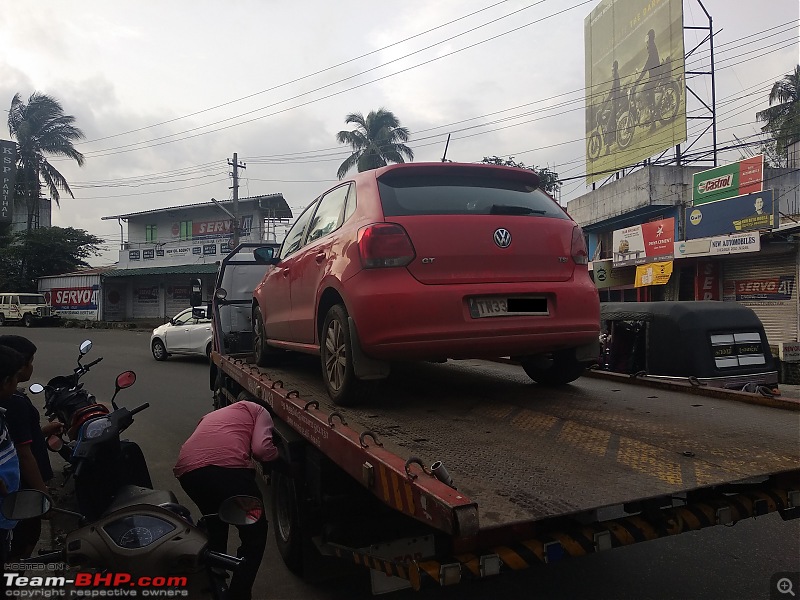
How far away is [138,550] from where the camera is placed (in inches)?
82.4

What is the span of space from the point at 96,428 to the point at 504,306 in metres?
2.23

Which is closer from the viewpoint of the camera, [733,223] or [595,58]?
[733,223]

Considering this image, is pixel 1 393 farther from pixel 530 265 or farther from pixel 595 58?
pixel 595 58

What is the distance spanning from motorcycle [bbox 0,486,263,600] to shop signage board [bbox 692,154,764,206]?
18.0m

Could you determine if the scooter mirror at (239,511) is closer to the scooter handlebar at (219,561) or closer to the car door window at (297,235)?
the scooter handlebar at (219,561)

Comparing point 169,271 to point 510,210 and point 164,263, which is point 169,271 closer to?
point 164,263

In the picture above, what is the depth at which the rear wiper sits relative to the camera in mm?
3482

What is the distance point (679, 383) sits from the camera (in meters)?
4.26

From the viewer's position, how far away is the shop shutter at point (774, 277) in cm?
1467

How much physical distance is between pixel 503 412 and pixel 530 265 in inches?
34.2

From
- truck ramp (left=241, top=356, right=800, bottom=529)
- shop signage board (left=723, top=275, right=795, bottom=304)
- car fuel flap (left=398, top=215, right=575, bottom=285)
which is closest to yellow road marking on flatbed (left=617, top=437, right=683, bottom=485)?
truck ramp (left=241, top=356, right=800, bottom=529)

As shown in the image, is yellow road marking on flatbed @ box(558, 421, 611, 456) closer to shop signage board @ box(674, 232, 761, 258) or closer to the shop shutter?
the shop shutter

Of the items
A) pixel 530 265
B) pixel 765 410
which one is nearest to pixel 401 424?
pixel 530 265

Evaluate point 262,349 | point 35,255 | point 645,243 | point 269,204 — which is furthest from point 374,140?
point 262,349
